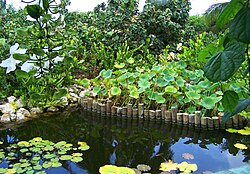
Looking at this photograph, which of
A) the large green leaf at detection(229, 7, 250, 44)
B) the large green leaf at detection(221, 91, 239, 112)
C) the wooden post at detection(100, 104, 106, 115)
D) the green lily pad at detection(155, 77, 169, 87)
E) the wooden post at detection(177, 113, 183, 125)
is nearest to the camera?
the large green leaf at detection(229, 7, 250, 44)

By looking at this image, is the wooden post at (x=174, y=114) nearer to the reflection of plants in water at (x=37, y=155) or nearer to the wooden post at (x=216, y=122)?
the wooden post at (x=216, y=122)

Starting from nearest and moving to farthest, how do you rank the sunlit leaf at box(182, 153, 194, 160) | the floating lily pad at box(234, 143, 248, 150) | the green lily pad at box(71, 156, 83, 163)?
the green lily pad at box(71, 156, 83, 163), the sunlit leaf at box(182, 153, 194, 160), the floating lily pad at box(234, 143, 248, 150)

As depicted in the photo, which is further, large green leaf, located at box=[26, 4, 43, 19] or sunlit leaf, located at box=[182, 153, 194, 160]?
sunlit leaf, located at box=[182, 153, 194, 160]

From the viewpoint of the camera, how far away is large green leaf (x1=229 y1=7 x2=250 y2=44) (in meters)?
0.47

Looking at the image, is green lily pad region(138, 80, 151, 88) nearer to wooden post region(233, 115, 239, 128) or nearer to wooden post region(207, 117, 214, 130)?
wooden post region(207, 117, 214, 130)

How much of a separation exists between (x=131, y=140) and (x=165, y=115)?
1.84ft

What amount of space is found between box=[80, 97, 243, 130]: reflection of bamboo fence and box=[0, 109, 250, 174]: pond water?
8 cm

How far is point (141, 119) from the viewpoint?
3.02 meters

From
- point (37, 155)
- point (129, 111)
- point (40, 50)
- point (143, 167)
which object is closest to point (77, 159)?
point (37, 155)

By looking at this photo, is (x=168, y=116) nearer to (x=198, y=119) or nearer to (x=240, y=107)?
(x=198, y=119)

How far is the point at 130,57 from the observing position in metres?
4.06

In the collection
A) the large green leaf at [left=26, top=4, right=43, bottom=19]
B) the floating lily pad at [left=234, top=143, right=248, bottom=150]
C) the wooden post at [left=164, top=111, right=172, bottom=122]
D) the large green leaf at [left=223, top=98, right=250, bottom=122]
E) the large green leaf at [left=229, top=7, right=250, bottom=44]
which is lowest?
the floating lily pad at [left=234, top=143, right=248, bottom=150]

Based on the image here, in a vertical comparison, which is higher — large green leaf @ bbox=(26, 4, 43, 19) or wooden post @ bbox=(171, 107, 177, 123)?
large green leaf @ bbox=(26, 4, 43, 19)

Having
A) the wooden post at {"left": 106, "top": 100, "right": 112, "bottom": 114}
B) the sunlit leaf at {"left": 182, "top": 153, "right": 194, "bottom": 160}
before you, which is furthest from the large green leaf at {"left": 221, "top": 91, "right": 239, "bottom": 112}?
the wooden post at {"left": 106, "top": 100, "right": 112, "bottom": 114}
